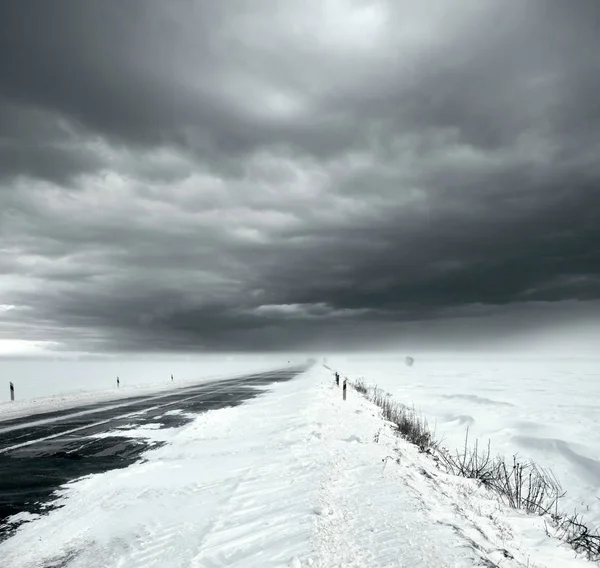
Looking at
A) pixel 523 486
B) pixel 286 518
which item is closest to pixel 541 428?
pixel 523 486

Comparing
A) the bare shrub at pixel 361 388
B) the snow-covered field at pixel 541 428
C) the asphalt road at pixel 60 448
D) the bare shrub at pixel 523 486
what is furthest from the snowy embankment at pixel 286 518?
the bare shrub at pixel 361 388

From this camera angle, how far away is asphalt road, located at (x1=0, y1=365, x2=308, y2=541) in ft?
23.4

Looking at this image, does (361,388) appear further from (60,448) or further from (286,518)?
(286,518)

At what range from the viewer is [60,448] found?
1096 cm

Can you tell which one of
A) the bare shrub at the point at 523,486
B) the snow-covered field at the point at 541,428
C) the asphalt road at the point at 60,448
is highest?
the asphalt road at the point at 60,448

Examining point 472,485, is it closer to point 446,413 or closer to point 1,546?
point 1,546

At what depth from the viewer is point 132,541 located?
17.0 feet

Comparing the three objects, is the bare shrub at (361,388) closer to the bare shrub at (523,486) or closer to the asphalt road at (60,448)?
the asphalt road at (60,448)

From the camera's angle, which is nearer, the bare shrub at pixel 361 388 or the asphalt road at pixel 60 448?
the asphalt road at pixel 60 448

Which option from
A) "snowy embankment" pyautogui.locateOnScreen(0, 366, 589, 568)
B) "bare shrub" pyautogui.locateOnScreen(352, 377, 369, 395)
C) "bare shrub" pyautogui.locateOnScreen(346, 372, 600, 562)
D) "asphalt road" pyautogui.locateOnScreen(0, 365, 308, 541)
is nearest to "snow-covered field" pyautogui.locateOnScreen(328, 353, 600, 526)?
"bare shrub" pyautogui.locateOnScreen(346, 372, 600, 562)

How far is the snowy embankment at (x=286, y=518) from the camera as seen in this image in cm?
451

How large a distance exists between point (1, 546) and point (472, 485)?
7338 mm

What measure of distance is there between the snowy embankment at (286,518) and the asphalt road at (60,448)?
1.87ft

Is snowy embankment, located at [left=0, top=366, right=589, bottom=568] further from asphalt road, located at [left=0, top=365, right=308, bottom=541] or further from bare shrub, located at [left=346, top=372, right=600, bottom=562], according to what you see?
asphalt road, located at [left=0, top=365, right=308, bottom=541]
